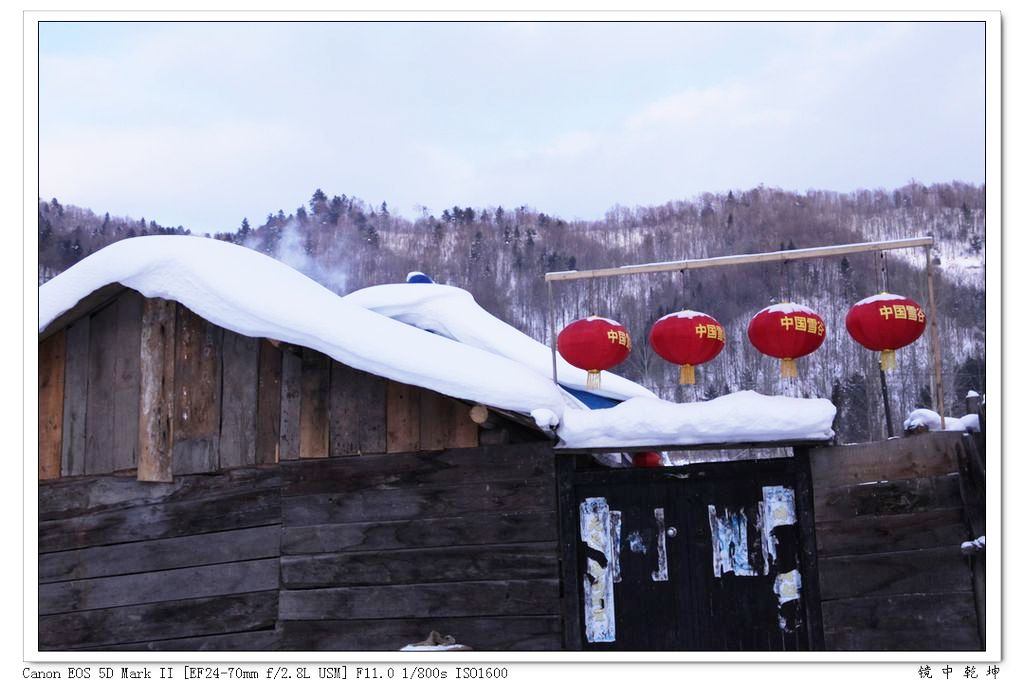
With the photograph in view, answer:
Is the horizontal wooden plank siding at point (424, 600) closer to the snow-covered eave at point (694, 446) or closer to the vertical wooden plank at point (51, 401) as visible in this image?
the snow-covered eave at point (694, 446)

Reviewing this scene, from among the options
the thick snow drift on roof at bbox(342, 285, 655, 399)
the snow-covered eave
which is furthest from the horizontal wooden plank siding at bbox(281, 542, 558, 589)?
the thick snow drift on roof at bbox(342, 285, 655, 399)

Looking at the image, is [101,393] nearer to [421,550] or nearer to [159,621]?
[159,621]

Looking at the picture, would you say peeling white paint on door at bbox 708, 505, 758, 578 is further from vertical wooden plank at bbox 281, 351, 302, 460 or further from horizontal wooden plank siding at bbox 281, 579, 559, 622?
vertical wooden plank at bbox 281, 351, 302, 460

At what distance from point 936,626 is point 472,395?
10.0 feet

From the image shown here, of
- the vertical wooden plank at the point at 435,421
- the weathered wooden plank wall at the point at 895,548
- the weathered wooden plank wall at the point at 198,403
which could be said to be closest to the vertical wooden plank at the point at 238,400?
the weathered wooden plank wall at the point at 198,403

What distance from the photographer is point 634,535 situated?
629 cm

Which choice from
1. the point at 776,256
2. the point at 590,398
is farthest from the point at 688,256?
the point at 776,256

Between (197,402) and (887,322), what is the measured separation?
463 cm

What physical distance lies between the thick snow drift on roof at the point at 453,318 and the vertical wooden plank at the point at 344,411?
62.8 inches

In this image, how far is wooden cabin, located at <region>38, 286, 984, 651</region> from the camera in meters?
5.99

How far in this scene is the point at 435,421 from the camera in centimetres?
669

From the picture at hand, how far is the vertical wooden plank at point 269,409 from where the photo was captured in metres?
6.88

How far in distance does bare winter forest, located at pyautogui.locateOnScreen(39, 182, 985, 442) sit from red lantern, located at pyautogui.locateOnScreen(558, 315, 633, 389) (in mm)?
5164
